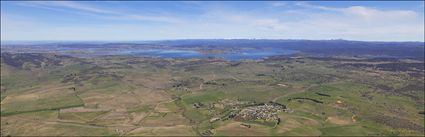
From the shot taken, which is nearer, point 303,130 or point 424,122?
point 303,130

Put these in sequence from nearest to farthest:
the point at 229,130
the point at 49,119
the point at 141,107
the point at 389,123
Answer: the point at 229,130 < the point at 389,123 < the point at 49,119 < the point at 141,107

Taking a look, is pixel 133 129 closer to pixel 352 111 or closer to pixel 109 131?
pixel 109 131

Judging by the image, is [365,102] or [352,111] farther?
[365,102]

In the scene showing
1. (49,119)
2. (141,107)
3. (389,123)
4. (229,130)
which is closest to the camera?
(229,130)

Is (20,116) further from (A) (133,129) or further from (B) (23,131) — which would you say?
(A) (133,129)

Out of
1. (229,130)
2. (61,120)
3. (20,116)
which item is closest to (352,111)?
(229,130)

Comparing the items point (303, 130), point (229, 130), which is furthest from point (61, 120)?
point (303, 130)

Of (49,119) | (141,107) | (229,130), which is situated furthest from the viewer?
(141,107)
